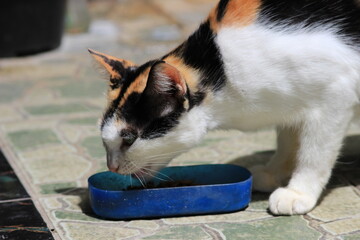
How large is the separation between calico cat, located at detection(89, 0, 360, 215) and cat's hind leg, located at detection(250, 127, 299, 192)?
0.22 metres

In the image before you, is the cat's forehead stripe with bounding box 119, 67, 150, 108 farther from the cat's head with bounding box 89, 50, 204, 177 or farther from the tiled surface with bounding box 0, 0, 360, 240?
the tiled surface with bounding box 0, 0, 360, 240

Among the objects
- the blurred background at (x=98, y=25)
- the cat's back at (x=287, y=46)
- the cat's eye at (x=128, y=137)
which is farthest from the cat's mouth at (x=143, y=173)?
the blurred background at (x=98, y=25)

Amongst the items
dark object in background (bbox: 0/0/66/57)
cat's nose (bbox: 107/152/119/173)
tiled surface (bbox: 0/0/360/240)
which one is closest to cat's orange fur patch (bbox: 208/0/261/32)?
cat's nose (bbox: 107/152/119/173)

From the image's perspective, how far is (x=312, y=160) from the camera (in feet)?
9.71

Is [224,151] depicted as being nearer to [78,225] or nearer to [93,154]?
[93,154]

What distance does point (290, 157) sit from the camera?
3316 millimetres

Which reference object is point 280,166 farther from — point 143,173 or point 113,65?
point 113,65

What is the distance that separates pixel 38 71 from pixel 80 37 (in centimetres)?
146

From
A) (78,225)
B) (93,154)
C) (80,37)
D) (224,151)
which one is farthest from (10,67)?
(78,225)

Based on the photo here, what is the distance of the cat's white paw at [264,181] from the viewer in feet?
10.6

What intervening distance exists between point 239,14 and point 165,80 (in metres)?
0.57

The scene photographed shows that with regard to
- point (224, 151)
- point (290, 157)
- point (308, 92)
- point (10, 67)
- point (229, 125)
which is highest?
point (308, 92)

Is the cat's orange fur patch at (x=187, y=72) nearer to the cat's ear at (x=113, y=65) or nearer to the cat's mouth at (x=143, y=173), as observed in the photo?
the cat's ear at (x=113, y=65)

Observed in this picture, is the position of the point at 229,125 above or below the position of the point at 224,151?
above
